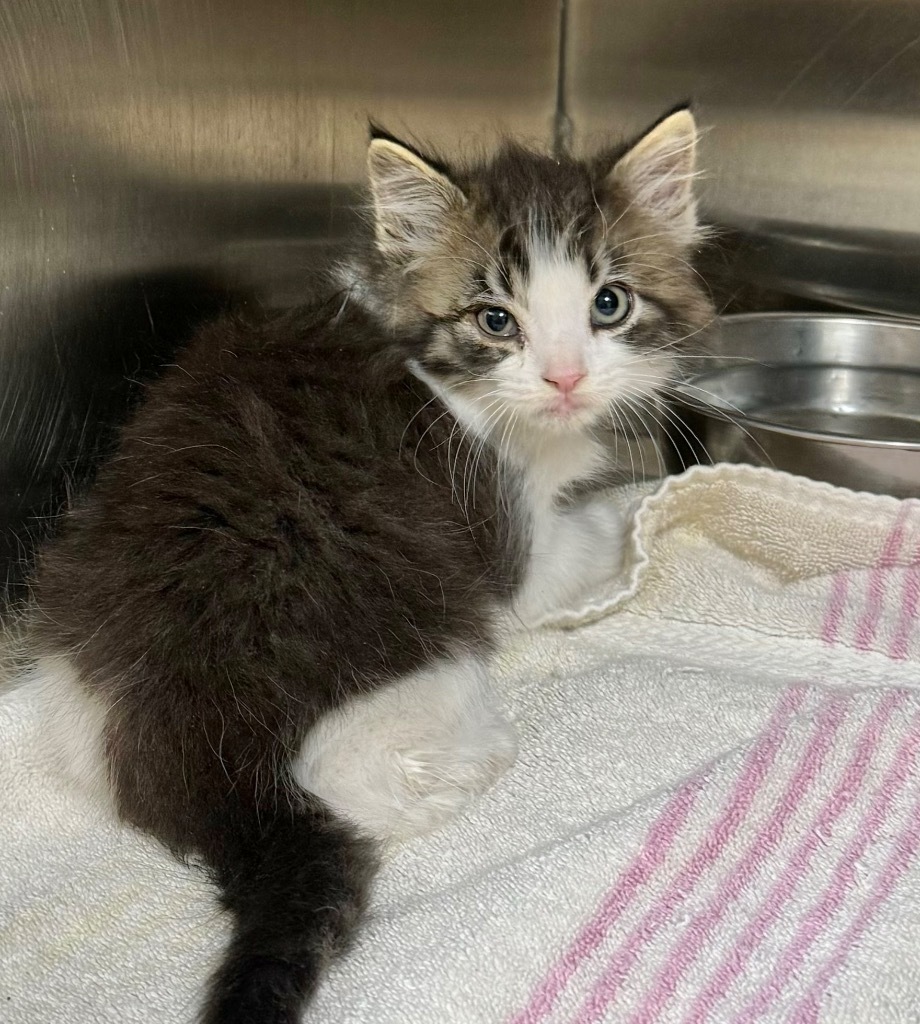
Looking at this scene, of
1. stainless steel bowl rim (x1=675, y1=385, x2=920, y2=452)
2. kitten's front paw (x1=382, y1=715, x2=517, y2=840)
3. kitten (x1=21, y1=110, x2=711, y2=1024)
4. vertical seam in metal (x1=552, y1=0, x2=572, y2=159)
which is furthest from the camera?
vertical seam in metal (x1=552, y1=0, x2=572, y2=159)

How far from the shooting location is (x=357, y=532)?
1581 millimetres

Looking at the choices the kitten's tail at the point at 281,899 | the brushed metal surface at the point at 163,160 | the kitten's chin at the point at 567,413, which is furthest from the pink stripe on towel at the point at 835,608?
the brushed metal surface at the point at 163,160

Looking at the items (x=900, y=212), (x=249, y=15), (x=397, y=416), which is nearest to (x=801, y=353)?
(x=900, y=212)

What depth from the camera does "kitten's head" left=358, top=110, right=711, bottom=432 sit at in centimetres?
170

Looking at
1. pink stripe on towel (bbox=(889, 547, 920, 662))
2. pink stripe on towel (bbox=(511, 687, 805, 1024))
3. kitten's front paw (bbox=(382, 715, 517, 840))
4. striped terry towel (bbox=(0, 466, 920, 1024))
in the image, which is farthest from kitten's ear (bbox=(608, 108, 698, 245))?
kitten's front paw (bbox=(382, 715, 517, 840))

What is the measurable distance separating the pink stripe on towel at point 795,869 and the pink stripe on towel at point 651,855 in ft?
0.32

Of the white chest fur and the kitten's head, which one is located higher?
the kitten's head

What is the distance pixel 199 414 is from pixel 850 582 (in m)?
1.15

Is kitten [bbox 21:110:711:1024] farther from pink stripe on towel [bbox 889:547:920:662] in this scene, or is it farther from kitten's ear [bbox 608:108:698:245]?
pink stripe on towel [bbox 889:547:920:662]

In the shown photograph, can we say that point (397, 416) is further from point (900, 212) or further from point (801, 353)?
point (900, 212)

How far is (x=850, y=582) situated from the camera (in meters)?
1.98

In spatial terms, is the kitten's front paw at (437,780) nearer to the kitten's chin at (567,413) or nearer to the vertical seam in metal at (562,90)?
the kitten's chin at (567,413)

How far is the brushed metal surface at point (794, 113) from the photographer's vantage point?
2453mm

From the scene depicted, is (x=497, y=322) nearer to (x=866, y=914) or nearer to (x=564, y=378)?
(x=564, y=378)
